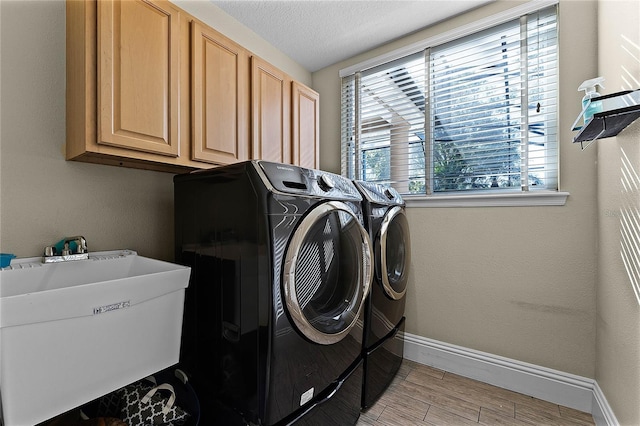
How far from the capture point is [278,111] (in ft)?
6.23

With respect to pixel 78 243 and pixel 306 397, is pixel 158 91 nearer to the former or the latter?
pixel 78 243

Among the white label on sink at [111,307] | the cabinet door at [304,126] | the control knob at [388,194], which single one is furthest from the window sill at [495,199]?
the white label on sink at [111,307]

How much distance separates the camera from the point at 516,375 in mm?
1771

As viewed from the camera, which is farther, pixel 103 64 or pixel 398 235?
pixel 398 235

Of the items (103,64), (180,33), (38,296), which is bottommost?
(38,296)

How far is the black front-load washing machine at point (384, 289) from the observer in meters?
1.58

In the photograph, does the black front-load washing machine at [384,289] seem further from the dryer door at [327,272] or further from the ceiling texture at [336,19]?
the ceiling texture at [336,19]

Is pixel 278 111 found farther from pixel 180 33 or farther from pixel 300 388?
pixel 300 388

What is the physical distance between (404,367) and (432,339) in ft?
0.95

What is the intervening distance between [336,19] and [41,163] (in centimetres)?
193

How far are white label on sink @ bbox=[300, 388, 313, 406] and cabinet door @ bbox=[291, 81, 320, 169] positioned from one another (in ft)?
4.55

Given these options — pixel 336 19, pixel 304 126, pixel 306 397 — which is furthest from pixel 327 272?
pixel 336 19

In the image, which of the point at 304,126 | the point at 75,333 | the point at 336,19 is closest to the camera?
the point at 75,333

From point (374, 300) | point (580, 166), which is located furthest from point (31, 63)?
point (580, 166)
